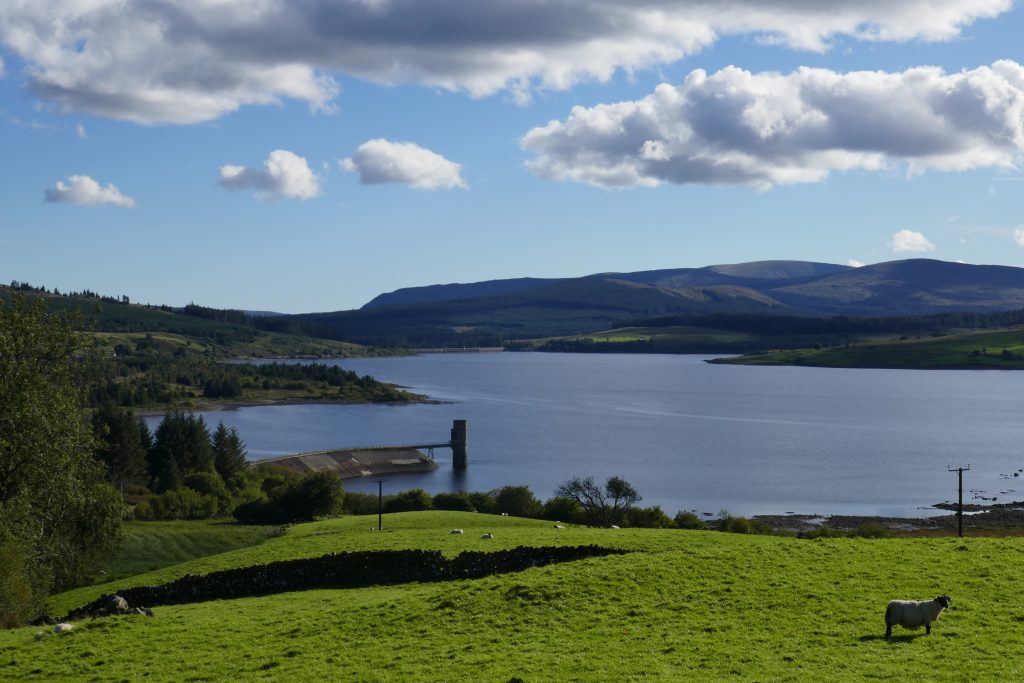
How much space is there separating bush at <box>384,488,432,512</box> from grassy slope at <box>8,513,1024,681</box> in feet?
161

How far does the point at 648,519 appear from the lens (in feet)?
247

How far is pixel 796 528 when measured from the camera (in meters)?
88.6

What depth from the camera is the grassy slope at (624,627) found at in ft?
71.3

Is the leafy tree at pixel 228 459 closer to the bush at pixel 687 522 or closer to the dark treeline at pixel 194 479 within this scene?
the dark treeline at pixel 194 479

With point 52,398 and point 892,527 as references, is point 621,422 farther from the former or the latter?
point 52,398

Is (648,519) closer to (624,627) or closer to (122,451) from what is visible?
(624,627)

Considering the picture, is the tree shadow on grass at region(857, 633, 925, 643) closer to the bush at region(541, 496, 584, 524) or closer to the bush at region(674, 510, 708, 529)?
the bush at region(674, 510, 708, 529)

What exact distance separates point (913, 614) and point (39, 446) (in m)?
32.6

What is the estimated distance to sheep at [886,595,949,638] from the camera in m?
23.2

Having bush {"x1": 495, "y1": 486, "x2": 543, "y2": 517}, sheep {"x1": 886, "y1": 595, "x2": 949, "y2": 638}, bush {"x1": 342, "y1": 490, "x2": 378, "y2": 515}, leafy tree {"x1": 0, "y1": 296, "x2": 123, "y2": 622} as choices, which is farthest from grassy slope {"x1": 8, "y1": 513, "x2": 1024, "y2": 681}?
bush {"x1": 342, "y1": 490, "x2": 378, "y2": 515}

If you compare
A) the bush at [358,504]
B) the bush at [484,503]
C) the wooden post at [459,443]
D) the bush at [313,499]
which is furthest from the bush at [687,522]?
the wooden post at [459,443]

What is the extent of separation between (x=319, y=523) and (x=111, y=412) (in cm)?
5379

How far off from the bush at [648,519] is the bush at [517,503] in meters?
8.94

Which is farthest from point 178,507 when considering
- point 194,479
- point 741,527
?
point 741,527
